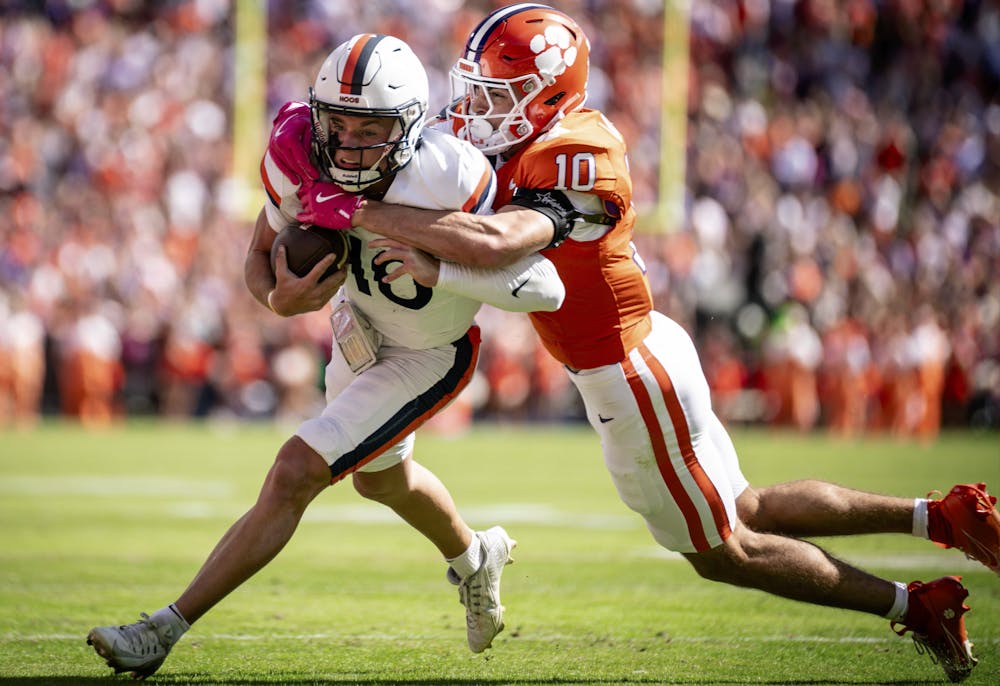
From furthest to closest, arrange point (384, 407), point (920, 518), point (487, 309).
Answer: point (487, 309), point (920, 518), point (384, 407)

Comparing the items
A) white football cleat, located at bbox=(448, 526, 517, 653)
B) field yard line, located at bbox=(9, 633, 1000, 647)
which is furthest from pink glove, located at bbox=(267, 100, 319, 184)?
field yard line, located at bbox=(9, 633, 1000, 647)

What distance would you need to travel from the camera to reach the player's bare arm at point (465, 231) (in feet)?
11.3

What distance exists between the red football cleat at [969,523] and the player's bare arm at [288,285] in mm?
1853

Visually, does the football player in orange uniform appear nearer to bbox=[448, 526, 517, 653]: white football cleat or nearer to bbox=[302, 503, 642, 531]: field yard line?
bbox=[448, 526, 517, 653]: white football cleat

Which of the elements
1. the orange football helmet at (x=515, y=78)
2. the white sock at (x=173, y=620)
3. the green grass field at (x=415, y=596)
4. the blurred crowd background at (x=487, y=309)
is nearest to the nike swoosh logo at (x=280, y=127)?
A: the orange football helmet at (x=515, y=78)

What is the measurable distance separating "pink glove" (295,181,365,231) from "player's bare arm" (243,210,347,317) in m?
0.10

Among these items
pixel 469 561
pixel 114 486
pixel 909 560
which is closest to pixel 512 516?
pixel 909 560

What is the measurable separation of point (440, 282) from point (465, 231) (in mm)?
149

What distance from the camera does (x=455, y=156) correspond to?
142 inches

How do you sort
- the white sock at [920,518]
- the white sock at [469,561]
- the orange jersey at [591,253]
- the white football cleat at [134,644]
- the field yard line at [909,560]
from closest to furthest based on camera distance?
the white football cleat at [134,644], the orange jersey at [591,253], the white sock at [920,518], the white sock at [469,561], the field yard line at [909,560]

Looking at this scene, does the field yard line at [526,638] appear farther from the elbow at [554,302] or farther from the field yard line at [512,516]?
the field yard line at [512,516]

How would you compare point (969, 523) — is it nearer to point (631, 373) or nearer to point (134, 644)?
point (631, 373)

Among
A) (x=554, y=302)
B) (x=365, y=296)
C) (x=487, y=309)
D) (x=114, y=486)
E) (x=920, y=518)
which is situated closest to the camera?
(x=554, y=302)

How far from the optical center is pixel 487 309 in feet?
52.6
